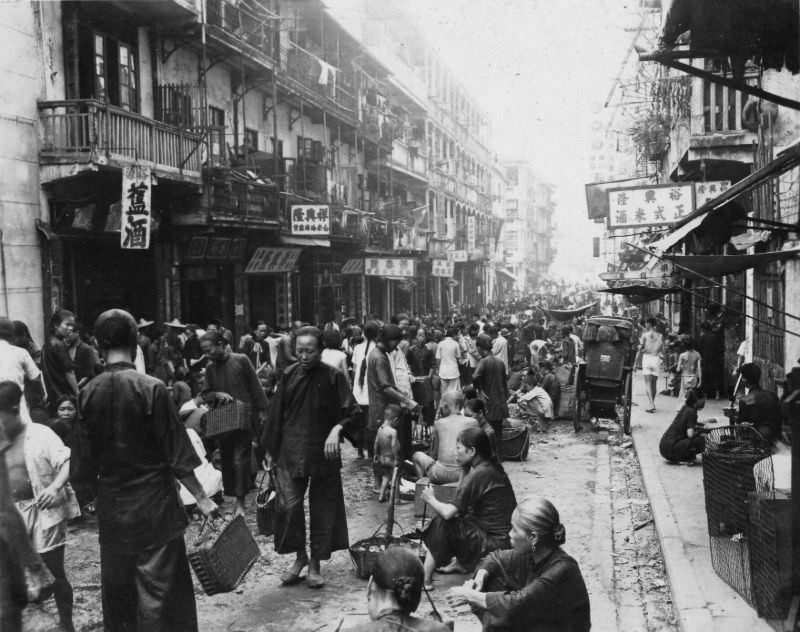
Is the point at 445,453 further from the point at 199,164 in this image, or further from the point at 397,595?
the point at 199,164

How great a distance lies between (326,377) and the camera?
5945 mm

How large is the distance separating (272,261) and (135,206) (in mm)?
8700

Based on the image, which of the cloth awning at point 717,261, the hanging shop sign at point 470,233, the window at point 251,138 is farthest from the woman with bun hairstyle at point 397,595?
the hanging shop sign at point 470,233

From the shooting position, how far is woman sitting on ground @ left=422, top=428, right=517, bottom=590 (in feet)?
17.4

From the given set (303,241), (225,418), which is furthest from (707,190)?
(303,241)

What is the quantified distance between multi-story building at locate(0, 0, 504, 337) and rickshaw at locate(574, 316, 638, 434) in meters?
7.39

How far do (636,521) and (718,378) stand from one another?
9.06 m

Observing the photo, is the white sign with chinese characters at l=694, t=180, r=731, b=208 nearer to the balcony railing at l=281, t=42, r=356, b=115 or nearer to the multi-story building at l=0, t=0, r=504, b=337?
the multi-story building at l=0, t=0, r=504, b=337

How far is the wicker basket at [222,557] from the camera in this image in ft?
14.4

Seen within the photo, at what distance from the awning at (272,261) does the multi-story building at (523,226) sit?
47.0 meters

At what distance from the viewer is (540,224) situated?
93938 millimetres

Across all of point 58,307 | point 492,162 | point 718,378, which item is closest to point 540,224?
point 492,162

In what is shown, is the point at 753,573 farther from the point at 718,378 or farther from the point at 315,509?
the point at 718,378

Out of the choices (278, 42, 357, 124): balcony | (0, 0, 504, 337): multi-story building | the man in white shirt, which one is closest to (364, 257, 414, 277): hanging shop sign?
(0, 0, 504, 337): multi-story building
